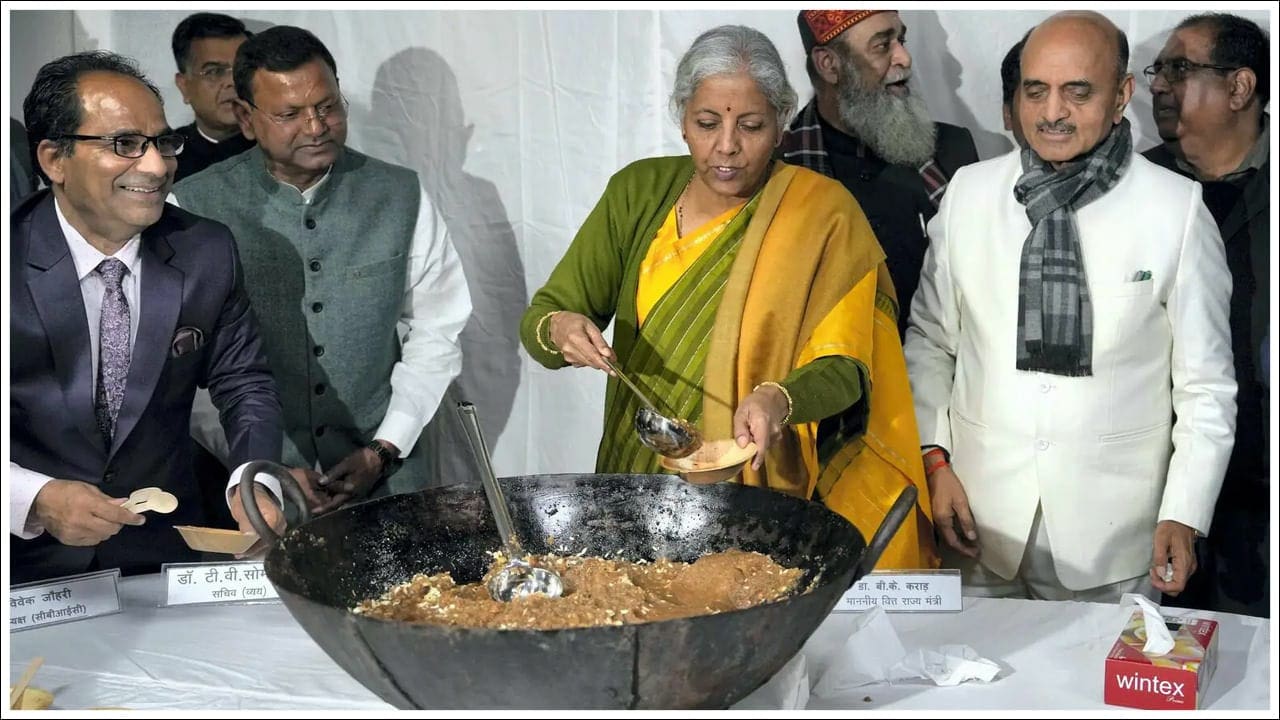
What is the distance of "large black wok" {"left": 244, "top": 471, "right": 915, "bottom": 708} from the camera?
150 cm

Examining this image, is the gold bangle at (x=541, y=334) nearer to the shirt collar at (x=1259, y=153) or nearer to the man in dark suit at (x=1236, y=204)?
the man in dark suit at (x=1236, y=204)

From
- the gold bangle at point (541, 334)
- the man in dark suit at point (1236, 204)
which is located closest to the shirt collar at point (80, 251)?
the gold bangle at point (541, 334)

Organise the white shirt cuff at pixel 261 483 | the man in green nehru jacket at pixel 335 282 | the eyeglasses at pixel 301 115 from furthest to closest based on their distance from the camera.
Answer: the man in green nehru jacket at pixel 335 282 → the eyeglasses at pixel 301 115 → the white shirt cuff at pixel 261 483

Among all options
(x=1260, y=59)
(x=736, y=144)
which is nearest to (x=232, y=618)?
(x=736, y=144)

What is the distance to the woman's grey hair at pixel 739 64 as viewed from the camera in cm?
250

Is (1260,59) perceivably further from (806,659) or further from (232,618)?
(232,618)

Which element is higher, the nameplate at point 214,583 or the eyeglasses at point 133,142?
the eyeglasses at point 133,142

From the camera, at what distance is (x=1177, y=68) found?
298 centimetres

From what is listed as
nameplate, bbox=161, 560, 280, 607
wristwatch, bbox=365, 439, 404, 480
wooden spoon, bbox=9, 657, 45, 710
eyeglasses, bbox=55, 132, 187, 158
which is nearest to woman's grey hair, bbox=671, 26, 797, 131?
eyeglasses, bbox=55, 132, 187, 158

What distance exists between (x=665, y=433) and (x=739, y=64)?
2.37 feet

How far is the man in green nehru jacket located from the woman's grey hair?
87 cm

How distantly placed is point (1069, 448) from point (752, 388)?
640mm

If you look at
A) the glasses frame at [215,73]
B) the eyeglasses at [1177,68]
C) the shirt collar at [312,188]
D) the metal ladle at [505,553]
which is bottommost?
the metal ladle at [505,553]

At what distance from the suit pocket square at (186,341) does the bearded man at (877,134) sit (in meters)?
1.45
